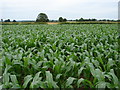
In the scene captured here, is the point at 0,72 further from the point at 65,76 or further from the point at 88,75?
the point at 88,75

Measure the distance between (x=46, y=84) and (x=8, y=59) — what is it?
986 mm

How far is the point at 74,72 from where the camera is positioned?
264 centimetres

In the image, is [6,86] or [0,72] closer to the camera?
[6,86]

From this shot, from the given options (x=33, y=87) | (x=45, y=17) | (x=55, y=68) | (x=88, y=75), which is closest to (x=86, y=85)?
(x=88, y=75)

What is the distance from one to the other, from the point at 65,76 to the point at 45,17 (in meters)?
41.1

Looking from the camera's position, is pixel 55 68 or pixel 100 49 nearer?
pixel 55 68

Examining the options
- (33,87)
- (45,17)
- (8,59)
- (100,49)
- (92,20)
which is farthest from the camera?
(45,17)

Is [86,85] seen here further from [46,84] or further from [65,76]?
[46,84]

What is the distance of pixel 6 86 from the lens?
2238 millimetres

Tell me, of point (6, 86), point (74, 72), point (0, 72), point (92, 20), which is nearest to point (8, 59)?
point (0, 72)

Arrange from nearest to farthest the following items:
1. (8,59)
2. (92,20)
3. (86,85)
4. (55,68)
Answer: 1. (86,85)
2. (55,68)
3. (8,59)
4. (92,20)

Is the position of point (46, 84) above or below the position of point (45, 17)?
below

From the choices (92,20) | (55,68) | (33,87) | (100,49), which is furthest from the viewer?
(92,20)

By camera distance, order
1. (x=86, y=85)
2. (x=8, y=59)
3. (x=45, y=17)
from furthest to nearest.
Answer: (x=45, y=17), (x=8, y=59), (x=86, y=85)
